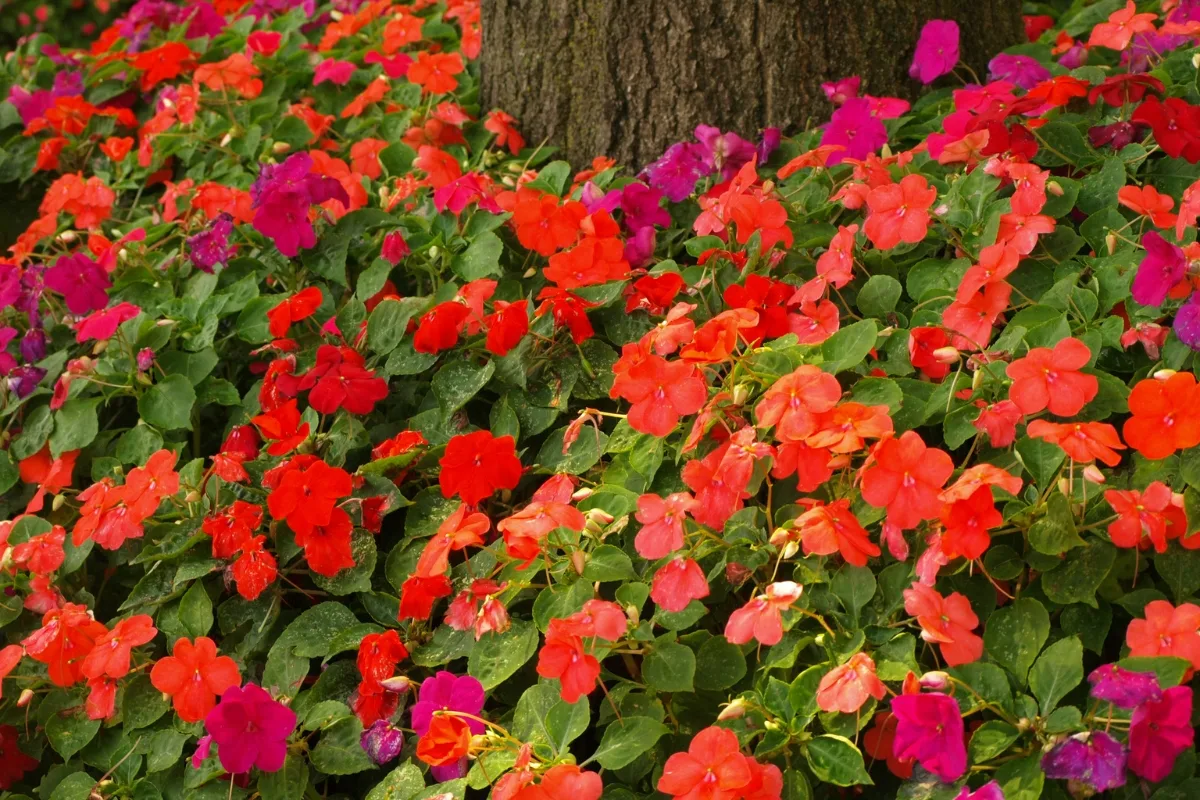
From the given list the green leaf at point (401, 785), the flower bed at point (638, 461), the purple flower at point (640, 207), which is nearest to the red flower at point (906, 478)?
the flower bed at point (638, 461)

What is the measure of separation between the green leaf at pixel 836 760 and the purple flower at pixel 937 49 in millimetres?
1730

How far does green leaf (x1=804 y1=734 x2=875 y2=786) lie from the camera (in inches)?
60.9

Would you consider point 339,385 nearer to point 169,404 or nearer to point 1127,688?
point 169,404

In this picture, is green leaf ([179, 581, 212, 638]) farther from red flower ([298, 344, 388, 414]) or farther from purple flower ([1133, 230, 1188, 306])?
purple flower ([1133, 230, 1188, 306])

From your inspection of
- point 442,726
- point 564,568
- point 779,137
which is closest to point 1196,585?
point 564,568

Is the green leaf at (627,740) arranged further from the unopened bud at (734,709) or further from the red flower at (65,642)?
the red flower at (65,642)

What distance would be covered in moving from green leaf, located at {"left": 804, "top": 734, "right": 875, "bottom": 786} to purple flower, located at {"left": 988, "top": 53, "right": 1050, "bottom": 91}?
1687 mm

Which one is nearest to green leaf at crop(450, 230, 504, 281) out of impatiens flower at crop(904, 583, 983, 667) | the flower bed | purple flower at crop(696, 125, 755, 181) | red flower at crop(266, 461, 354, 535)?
the flower bed

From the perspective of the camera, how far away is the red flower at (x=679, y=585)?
1.66m

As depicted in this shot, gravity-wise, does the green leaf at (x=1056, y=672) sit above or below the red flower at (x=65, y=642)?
above

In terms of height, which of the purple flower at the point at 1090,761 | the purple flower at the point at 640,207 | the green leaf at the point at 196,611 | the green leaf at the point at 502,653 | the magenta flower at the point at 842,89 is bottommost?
the green leaf at the point at 196,611

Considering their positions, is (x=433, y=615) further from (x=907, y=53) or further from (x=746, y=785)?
(x=907, y=53)

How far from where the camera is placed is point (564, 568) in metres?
1.85

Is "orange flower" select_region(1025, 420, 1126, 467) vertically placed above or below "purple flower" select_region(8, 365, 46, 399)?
above
